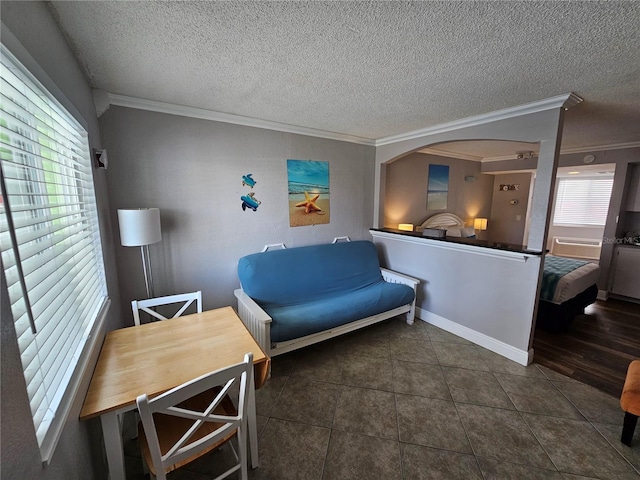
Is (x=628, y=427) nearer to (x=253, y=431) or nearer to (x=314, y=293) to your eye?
(x=253, y=431)

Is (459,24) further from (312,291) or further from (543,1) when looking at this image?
(312,291)

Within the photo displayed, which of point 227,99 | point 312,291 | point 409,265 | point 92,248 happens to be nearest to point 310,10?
point 227,99

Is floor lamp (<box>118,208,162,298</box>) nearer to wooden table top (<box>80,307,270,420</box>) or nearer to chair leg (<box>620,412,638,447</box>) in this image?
wooden table top (<box>80,307,270,420</box>)

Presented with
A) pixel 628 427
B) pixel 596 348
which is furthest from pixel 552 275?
pixel 628 427

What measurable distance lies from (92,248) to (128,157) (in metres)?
1.00

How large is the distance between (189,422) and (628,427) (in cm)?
261

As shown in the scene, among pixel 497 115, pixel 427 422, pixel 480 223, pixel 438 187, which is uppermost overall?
pixel 497 115

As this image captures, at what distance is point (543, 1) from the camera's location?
1.11 m

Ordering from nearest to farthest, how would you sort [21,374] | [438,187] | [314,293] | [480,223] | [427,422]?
[21,374] < [427,422] < [314,293] < [438,187] < [480,223]

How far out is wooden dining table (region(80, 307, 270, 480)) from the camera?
1147 millimetres

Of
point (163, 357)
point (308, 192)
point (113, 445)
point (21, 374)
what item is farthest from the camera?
point (308, 192)

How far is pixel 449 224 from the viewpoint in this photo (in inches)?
194

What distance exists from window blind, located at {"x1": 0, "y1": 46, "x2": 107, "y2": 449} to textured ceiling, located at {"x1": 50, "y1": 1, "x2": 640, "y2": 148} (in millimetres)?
567

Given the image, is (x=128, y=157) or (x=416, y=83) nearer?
(x=416, y=83)
